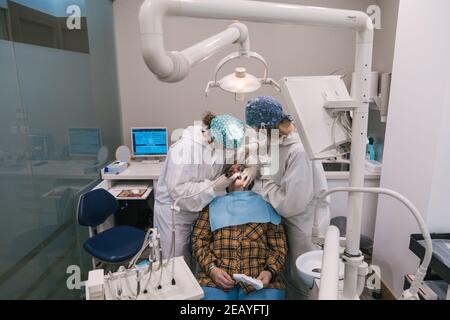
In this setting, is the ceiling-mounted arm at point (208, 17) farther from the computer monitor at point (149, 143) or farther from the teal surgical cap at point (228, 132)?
the computer monitor at point (149, 143)

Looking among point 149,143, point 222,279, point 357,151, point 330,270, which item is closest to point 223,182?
point 222,279

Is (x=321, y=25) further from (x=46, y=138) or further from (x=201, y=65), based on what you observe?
(x=201, y=65)

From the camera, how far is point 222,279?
1479 mm

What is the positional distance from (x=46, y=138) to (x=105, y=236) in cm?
77

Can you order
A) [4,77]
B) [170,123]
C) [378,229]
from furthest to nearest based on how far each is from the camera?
[170,123], [378,229], [4,77]

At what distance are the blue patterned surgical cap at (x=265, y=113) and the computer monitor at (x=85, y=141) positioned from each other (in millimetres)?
1307

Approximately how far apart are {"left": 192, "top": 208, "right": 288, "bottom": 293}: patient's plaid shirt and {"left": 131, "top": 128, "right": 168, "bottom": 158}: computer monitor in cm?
173

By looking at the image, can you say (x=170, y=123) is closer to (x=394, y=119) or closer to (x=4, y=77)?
(x=4, y=77)

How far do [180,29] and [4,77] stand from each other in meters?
1.96

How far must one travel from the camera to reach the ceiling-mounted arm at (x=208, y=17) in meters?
0.58

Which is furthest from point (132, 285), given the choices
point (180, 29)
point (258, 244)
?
point (180, 29)

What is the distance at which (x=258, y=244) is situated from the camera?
1599mm
